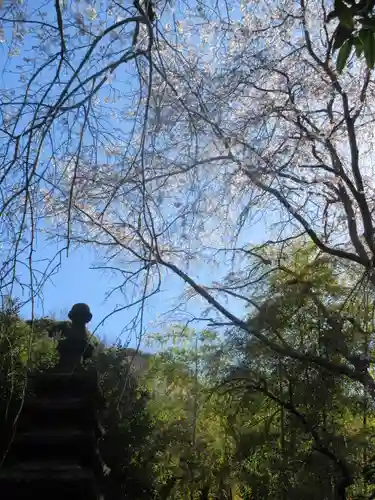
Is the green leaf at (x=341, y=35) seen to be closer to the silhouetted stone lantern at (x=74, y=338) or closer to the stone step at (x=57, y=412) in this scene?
the silhouetted stone lantern at (x=74, y=338)

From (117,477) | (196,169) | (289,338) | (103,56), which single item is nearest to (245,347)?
(289,338)

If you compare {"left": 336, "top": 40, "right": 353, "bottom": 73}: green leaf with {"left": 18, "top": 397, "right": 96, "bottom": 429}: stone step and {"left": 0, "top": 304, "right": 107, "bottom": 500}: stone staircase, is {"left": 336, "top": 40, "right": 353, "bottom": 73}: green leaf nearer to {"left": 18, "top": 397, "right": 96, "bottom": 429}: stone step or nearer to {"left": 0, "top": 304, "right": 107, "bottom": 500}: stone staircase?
{"left": 0, "top": 304, "right": 107, "bottom": 500}: stone staircase

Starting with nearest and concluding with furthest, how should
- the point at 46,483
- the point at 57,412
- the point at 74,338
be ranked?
the point at 46,483, the point at 57,412, the point at 74,338

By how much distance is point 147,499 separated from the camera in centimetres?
452

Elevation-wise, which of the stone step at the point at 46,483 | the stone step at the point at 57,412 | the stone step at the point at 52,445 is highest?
the stone step at the point at 57,412

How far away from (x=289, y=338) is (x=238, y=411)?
2.41 ft

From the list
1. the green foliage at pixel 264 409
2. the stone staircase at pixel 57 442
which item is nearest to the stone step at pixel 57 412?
the stone staircase at pixel 57 442

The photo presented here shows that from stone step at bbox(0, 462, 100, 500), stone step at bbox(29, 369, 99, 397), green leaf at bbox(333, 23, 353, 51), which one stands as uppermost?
green leaf at bbox(333, 23, 353, 51)

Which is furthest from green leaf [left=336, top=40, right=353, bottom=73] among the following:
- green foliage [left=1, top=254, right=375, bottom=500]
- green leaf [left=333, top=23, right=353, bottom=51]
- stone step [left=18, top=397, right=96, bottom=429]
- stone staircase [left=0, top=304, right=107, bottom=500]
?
stone step [left=18, top=397, right=96, bottom=429]

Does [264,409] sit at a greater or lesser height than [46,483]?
greater

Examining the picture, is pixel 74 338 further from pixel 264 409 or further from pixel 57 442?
pixel 264 409

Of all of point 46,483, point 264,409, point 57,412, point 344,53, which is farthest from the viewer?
point 264,409

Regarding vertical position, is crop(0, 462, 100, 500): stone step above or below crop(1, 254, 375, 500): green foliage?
below

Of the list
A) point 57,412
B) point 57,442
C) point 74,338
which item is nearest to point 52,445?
point 57,442
